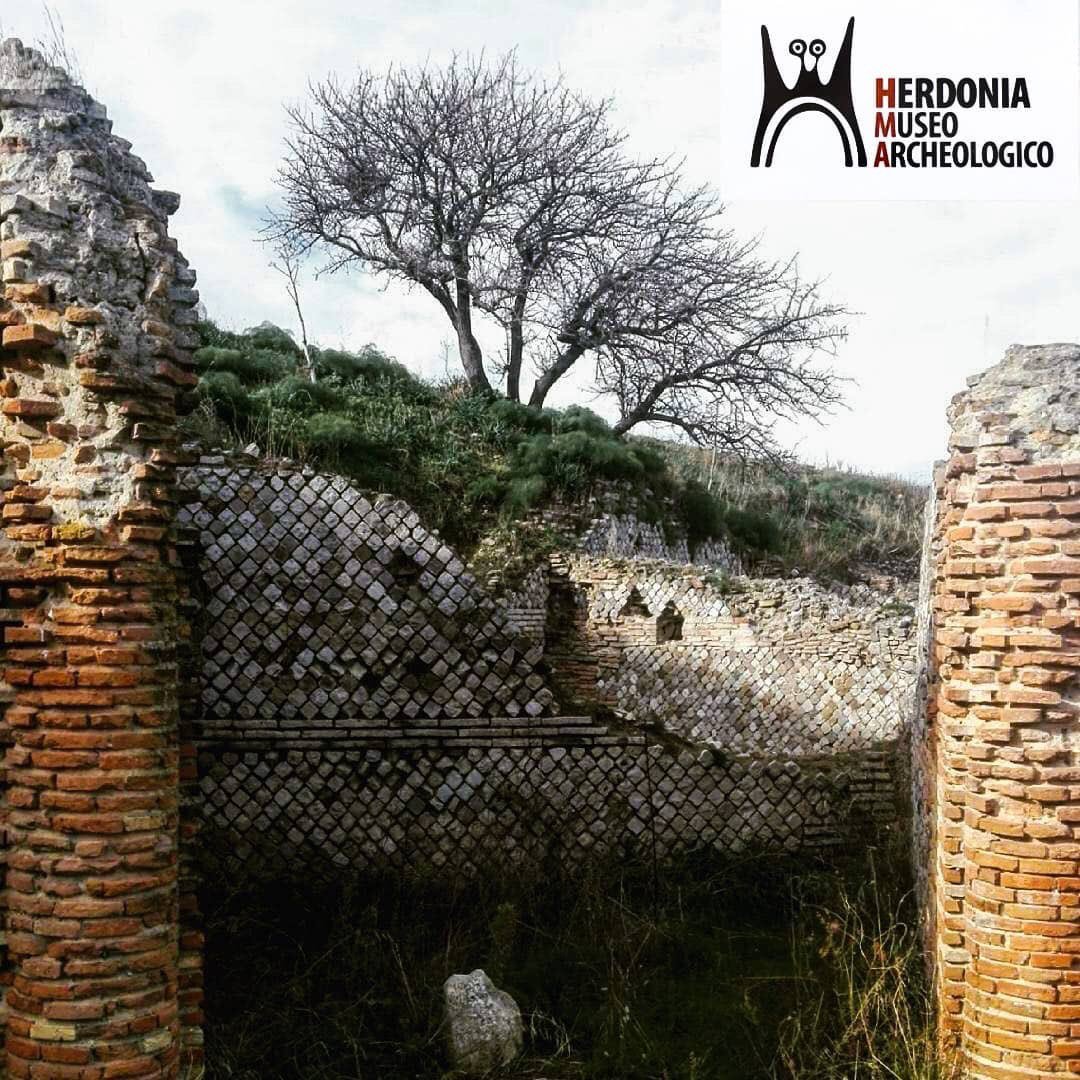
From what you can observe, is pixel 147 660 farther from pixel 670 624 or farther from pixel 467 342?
pixel 467 342

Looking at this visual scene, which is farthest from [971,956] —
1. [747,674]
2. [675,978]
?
[747,674]

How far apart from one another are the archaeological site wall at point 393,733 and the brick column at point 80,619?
2273 millimetres

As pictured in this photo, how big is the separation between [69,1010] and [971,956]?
11.3 feet

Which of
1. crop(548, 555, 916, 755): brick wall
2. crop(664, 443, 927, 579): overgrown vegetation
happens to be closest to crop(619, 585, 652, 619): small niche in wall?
crop(548, 555, 916, 755): brick wall

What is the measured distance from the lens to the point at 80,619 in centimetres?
361

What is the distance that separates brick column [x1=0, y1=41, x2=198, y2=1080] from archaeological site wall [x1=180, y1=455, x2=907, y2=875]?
227cm

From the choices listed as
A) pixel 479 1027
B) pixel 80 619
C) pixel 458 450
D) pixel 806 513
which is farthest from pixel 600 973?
pixel 806 513

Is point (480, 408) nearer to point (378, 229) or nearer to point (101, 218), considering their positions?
point (378, 229)

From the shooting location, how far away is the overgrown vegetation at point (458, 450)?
15086 millimetres

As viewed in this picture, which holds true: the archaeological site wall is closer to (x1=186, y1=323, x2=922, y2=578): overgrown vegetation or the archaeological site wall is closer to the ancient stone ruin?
the ancient stone ruin

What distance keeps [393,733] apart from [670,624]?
29.8 feet

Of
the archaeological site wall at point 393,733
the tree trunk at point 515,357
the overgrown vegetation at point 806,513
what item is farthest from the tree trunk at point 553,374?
the archaeological site wall at point 393,733

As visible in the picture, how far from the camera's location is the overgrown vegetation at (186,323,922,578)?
1509 cm

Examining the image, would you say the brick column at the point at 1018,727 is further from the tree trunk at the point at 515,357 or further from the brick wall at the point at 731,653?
the tree trunk at the point at 515,357
